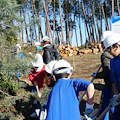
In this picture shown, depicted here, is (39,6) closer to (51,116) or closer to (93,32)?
(93,32)

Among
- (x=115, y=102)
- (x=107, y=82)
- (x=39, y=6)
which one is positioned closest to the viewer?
(x=115, y=102)

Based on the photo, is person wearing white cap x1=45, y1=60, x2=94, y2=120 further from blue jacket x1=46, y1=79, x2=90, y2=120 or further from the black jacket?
the black jacket

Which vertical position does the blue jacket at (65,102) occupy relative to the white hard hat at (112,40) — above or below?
below

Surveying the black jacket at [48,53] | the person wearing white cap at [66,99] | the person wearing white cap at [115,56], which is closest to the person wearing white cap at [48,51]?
the black jacket at [48,53]

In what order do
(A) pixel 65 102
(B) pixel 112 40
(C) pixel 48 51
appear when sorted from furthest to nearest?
(C) pixel 48 51 < (B) pixel 112 40 < (A) pixel 65 102

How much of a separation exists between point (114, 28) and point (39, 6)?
23.9 metres

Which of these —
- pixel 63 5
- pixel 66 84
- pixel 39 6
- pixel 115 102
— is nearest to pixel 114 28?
pixel 115 102

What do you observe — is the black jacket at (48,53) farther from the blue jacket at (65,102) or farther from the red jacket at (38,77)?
the blue jacket at (65,102)

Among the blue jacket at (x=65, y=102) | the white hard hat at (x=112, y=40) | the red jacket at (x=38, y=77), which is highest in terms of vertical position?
the white hard hat at (x=112, y=40)

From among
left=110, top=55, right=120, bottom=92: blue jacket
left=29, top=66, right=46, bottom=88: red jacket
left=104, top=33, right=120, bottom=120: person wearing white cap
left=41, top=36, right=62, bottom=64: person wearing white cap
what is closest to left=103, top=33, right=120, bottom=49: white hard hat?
left=104, top=33, right=120, bottom=120: person wearing white cap

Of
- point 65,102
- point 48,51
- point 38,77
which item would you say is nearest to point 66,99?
point 65,102

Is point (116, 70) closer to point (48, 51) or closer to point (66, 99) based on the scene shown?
point (66, 99)

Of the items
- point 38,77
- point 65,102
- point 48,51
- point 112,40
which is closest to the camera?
point 65,102

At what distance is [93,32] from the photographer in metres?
26.6
